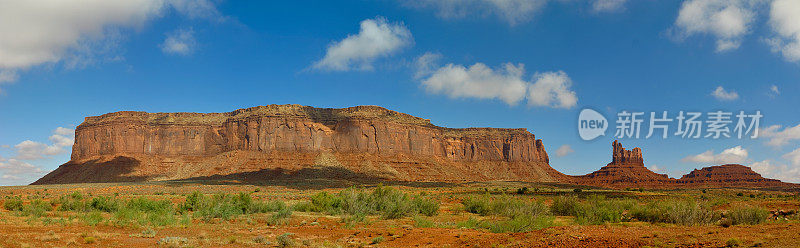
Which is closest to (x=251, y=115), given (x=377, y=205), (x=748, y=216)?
(x=377, y=205)

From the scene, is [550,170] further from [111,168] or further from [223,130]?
[111,168]

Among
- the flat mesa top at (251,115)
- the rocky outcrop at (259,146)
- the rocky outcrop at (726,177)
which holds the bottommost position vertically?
the rocky outcrop at (726,177)

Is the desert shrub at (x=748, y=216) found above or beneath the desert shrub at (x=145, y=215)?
above

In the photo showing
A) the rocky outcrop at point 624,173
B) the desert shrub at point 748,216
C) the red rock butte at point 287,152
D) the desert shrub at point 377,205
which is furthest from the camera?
the rocky outcrop at point 624,173

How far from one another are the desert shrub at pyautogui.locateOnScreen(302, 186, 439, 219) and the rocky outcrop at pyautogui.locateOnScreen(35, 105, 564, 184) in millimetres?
66212

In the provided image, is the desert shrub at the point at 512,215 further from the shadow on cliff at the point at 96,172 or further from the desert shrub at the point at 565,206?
the shadow on cliff at the point at 96,172

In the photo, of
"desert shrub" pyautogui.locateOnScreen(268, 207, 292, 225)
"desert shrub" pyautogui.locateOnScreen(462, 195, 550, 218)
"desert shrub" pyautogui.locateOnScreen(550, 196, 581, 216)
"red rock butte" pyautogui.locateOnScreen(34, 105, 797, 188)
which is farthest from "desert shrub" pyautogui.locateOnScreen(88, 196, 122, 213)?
"red rock butte" pyautogui.locateOnScreen(34, 105, 797, 188)

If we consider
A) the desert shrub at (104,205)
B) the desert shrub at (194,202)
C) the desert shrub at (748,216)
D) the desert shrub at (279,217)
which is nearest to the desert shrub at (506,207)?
the desert shrub at (748,216)

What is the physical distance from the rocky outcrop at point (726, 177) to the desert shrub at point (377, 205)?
12615 centimetres

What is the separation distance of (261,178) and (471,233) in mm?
78651

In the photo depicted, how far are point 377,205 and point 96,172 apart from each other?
97.1m

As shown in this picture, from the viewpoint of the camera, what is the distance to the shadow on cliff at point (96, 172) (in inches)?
3676

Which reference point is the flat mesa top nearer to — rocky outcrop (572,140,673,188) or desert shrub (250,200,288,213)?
rocky outcrop (572,140,673,188)

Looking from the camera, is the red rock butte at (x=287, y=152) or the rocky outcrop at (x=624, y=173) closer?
the red rock butte at (x=287, y=152)
